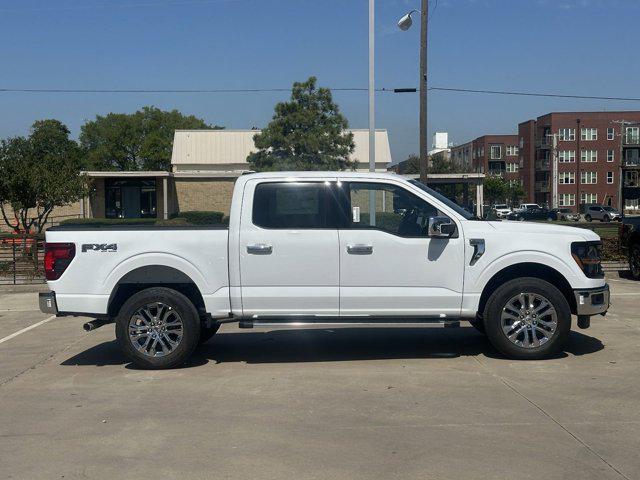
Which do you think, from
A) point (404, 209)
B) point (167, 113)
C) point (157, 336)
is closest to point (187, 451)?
point (157, 336)

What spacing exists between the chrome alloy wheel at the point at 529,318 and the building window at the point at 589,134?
87.7 meters

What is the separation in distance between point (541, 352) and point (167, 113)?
8220 centimetres

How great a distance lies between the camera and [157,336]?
7.57 m

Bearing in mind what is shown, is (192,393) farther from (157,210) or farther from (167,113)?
(167,113)

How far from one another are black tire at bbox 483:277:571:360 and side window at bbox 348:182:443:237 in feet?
3.36

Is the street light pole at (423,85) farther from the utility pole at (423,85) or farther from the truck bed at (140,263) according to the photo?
the truck bed at (140,263)

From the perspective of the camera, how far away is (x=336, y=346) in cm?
879

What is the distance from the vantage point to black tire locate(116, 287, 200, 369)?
7.48 metres

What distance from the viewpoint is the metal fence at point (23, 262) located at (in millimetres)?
16125

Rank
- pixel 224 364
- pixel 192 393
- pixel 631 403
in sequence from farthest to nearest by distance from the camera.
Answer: pixel 224 364 < pixel 192 393 < pixel 631 403

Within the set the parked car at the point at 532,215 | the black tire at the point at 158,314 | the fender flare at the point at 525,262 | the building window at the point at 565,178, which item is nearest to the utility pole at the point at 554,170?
the building window at the point at 565,178

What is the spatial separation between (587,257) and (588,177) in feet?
287

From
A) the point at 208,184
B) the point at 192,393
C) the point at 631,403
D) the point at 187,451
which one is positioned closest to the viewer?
the point at 187,451

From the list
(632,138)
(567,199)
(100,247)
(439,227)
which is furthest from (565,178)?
(100,247)
